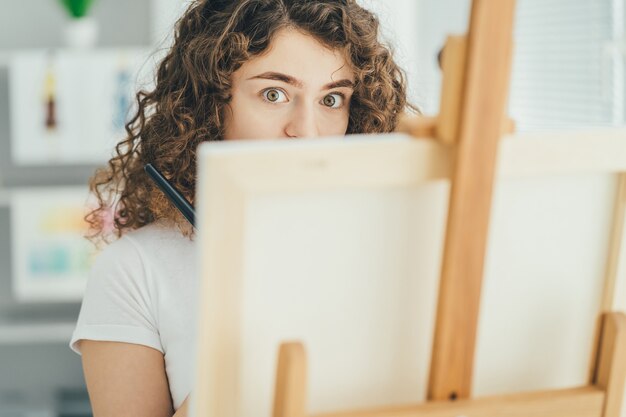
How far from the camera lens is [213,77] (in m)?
1.16

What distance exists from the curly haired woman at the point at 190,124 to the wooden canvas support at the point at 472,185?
1.23 feet

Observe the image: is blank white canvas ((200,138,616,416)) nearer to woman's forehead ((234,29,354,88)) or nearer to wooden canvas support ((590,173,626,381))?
wooden canvas support ((590,173,626,381))

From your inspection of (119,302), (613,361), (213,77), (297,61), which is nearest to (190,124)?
(213,77)

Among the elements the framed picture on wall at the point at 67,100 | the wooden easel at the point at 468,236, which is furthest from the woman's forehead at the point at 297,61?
the framed picture on wall at the point at 67,100

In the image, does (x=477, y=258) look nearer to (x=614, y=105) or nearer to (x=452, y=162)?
(x=452, y=162)

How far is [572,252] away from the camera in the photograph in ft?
2.51

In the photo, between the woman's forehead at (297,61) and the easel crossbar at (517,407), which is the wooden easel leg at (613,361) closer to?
the easel crossbar at (517,407)

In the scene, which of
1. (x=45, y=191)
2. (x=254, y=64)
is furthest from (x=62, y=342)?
(x=254, y=64)

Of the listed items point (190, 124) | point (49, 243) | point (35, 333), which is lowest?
point (35, 333)

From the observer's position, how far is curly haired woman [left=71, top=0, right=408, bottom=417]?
1035 mm

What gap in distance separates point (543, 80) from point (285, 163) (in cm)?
197

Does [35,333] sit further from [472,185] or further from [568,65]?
[472,185]

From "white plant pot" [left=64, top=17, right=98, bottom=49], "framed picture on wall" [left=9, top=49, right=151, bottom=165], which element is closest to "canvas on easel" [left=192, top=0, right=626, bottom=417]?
"framed picture on wall" [left=9, top=49, right=151, bottom=165]

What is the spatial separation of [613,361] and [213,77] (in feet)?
2.21
